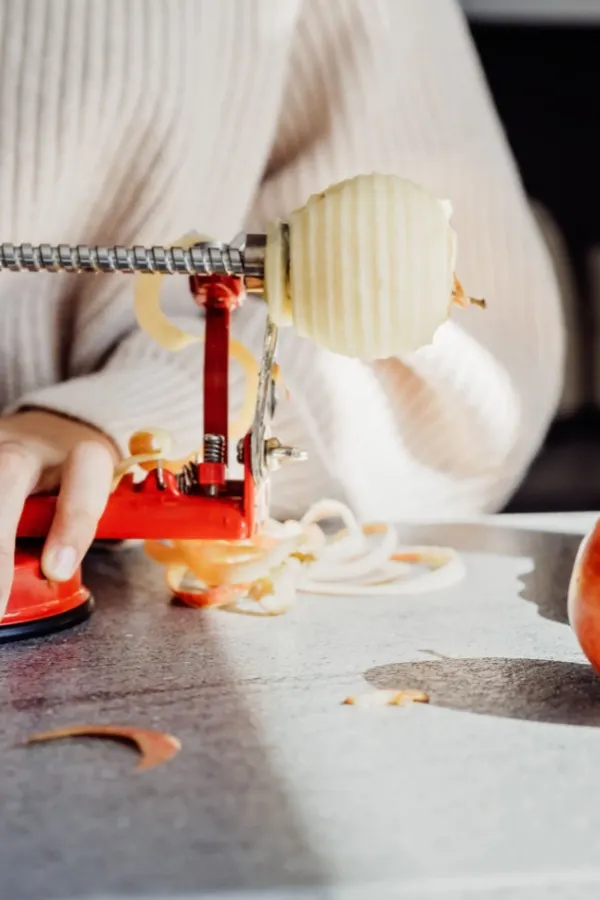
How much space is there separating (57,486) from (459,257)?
2.03 feet

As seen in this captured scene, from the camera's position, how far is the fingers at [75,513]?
519 mm

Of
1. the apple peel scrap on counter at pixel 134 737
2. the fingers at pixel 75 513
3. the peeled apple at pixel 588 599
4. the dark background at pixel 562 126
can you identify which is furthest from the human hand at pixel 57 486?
the dark background at pixel 562 126

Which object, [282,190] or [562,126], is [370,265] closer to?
[282,190]

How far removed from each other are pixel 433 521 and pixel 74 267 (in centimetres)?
59

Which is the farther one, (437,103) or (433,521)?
(437,103)

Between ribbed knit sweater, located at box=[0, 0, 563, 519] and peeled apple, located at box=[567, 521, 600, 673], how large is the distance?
0.41 m

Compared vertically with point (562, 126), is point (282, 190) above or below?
below

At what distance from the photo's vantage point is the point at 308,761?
0.36 metres

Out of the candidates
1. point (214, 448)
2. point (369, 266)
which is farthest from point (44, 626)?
point (369, 266)

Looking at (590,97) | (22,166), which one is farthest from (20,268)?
(590,97)

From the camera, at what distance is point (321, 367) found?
92 centimetres

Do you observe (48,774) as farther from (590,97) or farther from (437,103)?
(590,97)

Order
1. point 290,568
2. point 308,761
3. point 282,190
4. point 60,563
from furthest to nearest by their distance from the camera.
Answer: point 282,190, point 290,568, point 60,563, point 308,761

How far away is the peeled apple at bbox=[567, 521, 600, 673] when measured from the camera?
43 centimetres
